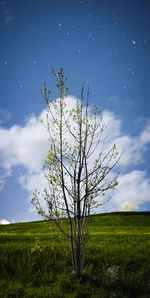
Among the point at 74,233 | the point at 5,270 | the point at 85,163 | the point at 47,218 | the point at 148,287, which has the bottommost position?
the point at 148,287

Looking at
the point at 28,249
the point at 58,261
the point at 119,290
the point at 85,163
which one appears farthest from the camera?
the point at 28,249

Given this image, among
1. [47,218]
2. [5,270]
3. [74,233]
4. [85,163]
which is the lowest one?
[5,270]

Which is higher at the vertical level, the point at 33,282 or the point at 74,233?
the point at 74,233

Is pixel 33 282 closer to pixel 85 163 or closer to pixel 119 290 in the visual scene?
pixel 119 290

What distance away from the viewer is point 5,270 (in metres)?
6.77

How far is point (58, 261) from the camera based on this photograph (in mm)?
7336

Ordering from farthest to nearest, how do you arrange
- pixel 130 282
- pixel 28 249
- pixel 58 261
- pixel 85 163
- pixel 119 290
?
pixel 28 249
pixel 58 261
pixel 85 163
pixel 130 282
pixel 119 290

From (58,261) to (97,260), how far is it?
1.39 m

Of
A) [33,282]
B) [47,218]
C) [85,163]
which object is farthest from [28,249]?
[85,163]

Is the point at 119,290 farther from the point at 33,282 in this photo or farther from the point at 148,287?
the point at 33,282

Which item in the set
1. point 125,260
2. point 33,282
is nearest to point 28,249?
point 33,282

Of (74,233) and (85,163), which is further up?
(85,163)

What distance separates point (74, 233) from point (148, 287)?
248 centimetres

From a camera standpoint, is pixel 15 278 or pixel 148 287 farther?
pixel 15 278
